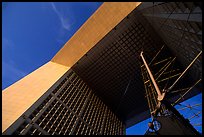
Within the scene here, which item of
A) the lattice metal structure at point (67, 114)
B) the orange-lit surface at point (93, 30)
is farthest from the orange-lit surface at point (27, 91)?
the orange-lit surface at point (93, 30)

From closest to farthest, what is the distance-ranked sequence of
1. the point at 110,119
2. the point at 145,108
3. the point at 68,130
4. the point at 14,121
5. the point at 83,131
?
the point at 14,121 < the point at 68,130 < the point at 83,131 < the point at 110,119 < the point at 145,108

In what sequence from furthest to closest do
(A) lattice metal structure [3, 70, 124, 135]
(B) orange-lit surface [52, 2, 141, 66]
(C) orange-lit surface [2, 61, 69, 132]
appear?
(B) orange-lit surface [52, 2, 141, 66] < (A) lattice metal structure [3, 70, 124, 135] < (C) orange-lit surface [2, 61, 69, 132]

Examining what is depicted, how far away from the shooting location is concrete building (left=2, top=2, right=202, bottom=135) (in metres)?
16.3

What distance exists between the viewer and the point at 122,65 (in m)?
25.5

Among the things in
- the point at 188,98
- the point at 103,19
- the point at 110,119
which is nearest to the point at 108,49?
the point at 103,19

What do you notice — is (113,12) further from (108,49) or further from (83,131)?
(83,131)

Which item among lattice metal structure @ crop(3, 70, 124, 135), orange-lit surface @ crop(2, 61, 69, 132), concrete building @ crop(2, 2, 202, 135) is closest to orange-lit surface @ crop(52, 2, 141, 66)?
concrete building @ crop(2, 2, 202, 135)

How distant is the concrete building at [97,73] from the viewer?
16328 millimetres

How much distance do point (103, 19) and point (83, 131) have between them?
12.0 meters

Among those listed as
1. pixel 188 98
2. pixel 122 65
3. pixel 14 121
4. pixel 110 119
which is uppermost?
pixel 188 98

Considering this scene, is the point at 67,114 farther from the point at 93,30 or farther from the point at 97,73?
the point at 93,30

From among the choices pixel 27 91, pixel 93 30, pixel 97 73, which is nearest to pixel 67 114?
pixel 27 91

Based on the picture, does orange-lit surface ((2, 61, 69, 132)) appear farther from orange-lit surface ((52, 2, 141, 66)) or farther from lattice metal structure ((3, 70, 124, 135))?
orange-lit surface ((52, 2, 141, 66))

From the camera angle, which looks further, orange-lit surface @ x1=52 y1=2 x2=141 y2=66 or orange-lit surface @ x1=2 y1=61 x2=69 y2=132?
orange-lit surface @ x1=52 y1=2 x2=141 y2=66
